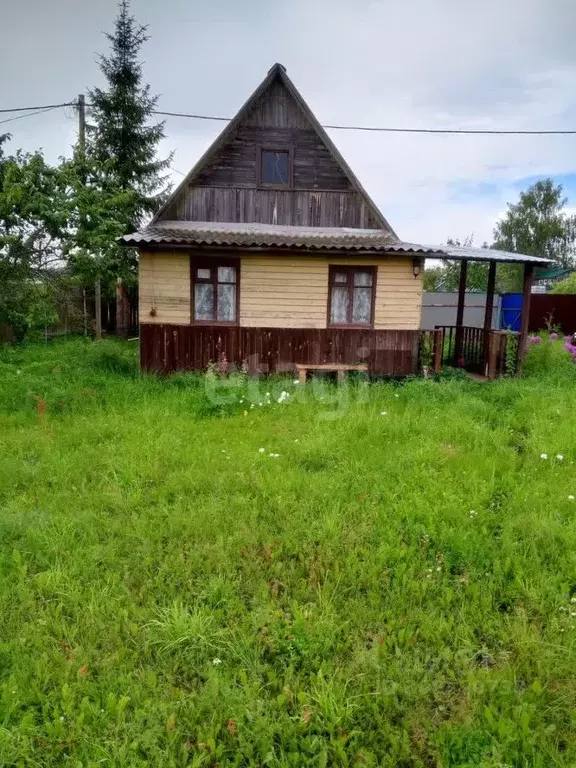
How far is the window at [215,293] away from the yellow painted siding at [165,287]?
0.20m

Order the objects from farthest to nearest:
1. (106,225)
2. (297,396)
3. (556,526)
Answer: (106,225)
(297,396)
(556,526)

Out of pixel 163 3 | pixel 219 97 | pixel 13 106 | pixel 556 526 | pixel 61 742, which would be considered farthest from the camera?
pixel 219 97

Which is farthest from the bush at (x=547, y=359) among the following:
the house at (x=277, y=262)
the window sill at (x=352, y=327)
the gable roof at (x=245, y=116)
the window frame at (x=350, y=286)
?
the gable roof at (x=245, y=116)

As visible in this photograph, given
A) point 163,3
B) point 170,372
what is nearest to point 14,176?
point 170,372

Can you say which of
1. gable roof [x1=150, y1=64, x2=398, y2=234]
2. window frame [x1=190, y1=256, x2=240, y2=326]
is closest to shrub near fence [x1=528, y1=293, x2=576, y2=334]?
gable roof [x1=150, y1=64, x2=398, y2=234]

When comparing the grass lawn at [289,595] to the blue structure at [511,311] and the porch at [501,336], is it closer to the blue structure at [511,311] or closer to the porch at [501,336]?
the porch at [501,336]

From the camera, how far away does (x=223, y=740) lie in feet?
7.77

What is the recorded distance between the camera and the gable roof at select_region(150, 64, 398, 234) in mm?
10234

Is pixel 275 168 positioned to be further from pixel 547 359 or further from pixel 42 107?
pixel 42 107

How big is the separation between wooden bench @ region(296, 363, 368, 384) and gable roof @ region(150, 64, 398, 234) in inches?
124

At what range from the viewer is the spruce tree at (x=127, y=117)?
650 inches

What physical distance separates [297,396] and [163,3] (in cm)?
1067

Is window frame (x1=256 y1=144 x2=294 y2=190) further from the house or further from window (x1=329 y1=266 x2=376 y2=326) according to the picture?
window (x1=329 y1=266 x2=376 y2=326)

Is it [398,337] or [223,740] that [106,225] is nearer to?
[398,337]
